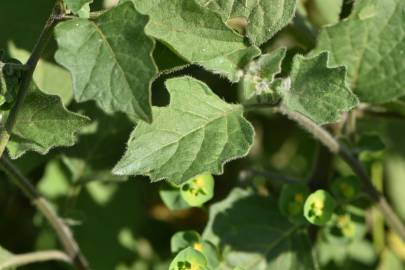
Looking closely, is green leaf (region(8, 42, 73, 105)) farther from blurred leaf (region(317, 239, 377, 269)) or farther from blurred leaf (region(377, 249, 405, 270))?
blurred leaf (region(377, 249, 405, 270))

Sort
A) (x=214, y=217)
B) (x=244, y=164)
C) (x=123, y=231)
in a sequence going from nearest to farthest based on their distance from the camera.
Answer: (x=214, y=217)
(x=123, y=231)
(x=244, y=164)

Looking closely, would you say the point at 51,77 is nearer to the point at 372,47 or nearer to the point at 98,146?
the point at 98,146

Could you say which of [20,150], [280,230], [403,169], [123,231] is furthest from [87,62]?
[403,169]

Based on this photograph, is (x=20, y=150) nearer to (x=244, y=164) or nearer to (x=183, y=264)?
(x=183, y=264)

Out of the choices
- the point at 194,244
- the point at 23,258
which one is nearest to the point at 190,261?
the point at 194,244

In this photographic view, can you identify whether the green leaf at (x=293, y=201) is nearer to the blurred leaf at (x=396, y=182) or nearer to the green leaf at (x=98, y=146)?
the green leaf at (x=98, y=146)

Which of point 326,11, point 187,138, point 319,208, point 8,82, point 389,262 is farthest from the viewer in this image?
point 389,262

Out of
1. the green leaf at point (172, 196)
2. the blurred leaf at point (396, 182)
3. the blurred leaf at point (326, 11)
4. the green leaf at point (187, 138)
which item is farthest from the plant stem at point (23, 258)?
the blurred leaf at point (396, 182)
